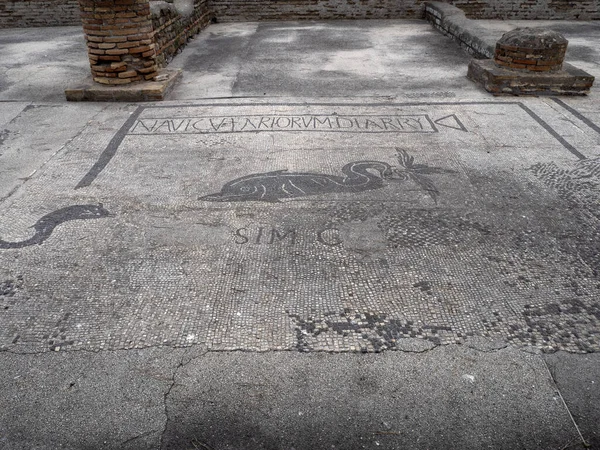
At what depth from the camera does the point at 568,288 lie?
2.42 m

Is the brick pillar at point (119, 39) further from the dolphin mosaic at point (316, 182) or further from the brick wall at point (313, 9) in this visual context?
the brick wall at point (313, 9)

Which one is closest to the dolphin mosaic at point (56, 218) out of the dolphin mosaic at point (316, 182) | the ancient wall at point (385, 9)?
the dolphin mosaic at point (316, 182)

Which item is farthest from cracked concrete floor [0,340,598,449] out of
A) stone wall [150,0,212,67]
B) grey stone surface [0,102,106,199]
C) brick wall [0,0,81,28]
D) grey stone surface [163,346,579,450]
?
brick wall [0,0,81,28]

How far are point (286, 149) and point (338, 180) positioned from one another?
71cm

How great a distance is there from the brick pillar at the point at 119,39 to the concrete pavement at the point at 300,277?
2.11ft

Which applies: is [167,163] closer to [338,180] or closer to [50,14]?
[338,180]

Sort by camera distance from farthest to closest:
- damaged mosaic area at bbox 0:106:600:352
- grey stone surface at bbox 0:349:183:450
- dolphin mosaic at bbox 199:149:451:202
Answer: dolphin mosaic at bbox 199:149:451:202 → damaged mosaic area at bbox 0:106:600:352 → grey stone surface at bbox 0:349:183:450

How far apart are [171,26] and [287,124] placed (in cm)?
369

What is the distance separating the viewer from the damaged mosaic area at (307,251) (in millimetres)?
2186

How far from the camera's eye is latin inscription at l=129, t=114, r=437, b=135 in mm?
4461

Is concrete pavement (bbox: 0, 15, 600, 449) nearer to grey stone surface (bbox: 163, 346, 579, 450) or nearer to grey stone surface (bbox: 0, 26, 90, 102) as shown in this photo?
grey stone surface (bbox: 163, 346, 579, 450)

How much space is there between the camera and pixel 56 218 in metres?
3.05

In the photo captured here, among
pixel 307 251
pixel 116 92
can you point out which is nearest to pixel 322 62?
pixel 116 92

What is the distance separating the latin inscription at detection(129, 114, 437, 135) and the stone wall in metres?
2.22
